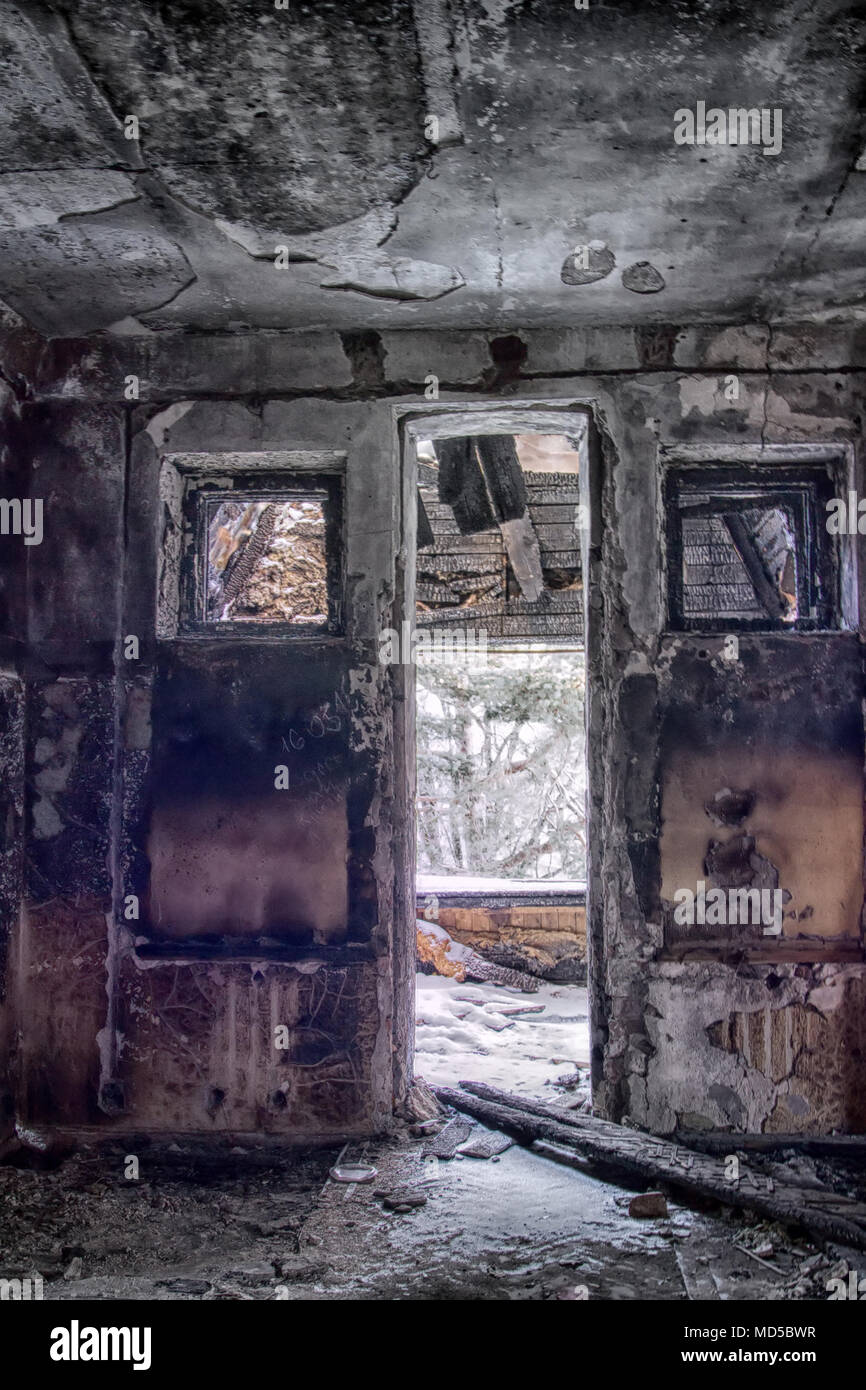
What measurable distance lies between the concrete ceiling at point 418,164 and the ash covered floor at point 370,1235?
10.9 feet

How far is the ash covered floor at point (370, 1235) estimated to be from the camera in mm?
2623

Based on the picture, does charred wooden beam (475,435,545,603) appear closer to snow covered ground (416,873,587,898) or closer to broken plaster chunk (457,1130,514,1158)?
snow covered ground (416,873,587,898)

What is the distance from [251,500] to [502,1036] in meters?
3.27

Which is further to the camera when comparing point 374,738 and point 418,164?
point 374,738

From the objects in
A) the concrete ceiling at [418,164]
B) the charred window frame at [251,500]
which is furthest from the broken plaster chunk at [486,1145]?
the concrete ceiling at [418,164]

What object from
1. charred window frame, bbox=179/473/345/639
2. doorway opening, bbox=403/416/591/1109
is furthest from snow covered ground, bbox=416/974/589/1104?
charred window frame, bbox=179/473/345/639

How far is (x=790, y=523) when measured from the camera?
389 centimetres

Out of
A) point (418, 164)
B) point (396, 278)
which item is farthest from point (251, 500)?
point (418, 164)

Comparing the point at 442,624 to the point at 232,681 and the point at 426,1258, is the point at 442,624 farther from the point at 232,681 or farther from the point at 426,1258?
the point at 426,1258

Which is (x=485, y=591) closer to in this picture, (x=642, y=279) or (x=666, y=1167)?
(x=642, y=279)

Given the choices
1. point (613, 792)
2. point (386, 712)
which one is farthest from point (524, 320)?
point (613, 792)

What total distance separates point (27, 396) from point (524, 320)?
2141mm

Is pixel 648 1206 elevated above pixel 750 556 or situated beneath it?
situated beneath

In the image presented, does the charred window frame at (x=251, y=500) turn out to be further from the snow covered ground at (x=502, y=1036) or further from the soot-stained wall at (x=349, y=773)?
the snow covered ground at (x=502, y=1036)
